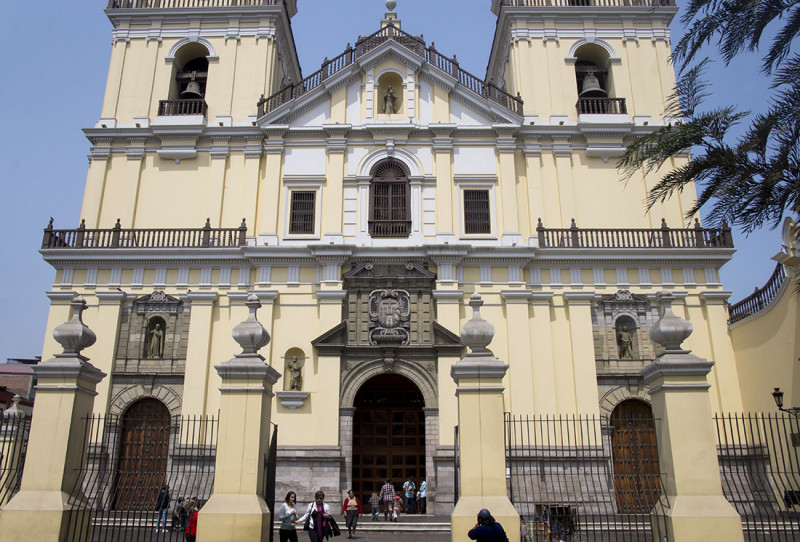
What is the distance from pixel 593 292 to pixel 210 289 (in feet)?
39.8

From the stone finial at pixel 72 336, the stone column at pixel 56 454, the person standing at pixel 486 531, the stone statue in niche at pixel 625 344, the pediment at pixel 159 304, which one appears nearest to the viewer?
the person standing at pixel 486 531

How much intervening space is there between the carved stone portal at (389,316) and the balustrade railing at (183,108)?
31.0 feet

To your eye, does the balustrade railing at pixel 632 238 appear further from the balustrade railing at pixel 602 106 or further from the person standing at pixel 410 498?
the person standing at pixel 410 498

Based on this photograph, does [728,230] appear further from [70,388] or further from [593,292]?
[70,388]

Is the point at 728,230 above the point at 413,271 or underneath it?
above

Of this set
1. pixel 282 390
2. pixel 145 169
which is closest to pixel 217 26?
pixel 145 169

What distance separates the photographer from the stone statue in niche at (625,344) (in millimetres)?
20531

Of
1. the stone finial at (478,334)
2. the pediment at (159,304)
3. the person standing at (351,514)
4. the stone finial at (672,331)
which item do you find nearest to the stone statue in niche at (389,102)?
the pediment at (159,304)

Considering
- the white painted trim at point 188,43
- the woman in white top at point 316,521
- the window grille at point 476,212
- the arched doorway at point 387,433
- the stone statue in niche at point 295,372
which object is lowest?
the woman in white top at point 316,521

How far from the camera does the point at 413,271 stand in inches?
814

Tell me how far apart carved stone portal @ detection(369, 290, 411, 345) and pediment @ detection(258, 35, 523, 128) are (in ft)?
20.9

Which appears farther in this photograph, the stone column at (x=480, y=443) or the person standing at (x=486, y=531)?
the stone column at (x=480, y=443)

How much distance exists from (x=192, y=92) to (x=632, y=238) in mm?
15950

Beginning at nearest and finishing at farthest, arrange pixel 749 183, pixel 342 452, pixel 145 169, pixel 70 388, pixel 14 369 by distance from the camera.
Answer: pixel 70 388
pixel 749 183
pixel 342 452
pixel 145 169
pixel 14 369
